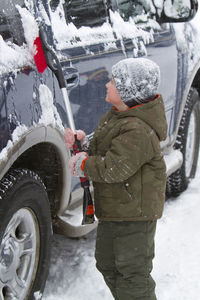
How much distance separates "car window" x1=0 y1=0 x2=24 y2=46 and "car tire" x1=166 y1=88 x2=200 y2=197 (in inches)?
95.2

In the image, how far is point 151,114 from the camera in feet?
6.48

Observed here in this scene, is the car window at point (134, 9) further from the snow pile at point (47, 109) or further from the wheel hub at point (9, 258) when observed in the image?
the wheel hub at point (9, 258)

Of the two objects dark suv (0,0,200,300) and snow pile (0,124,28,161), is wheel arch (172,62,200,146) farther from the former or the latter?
snow pile (0,124,28,161)

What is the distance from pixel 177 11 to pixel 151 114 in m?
1.68

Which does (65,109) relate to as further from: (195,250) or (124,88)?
(195,250)

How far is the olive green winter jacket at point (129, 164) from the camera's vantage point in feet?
6.31

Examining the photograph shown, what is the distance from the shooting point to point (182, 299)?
274 centimetres

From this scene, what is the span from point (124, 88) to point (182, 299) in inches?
54.6

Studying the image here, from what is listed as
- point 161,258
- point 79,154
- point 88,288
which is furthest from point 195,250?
point 79,154

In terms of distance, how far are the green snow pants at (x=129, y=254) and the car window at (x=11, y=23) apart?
906 millimetres

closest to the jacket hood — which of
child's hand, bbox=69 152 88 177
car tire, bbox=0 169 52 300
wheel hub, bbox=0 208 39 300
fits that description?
child's hand, bbox=69 152 88 177

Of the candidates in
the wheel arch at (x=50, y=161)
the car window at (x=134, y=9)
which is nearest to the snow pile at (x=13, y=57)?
the wheel arch at (x=50, y=161)

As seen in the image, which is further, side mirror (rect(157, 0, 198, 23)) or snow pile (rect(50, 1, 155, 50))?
side mirror (rect(157, 0, 198, 23))

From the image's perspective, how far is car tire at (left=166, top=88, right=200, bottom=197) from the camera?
14.0 feet
